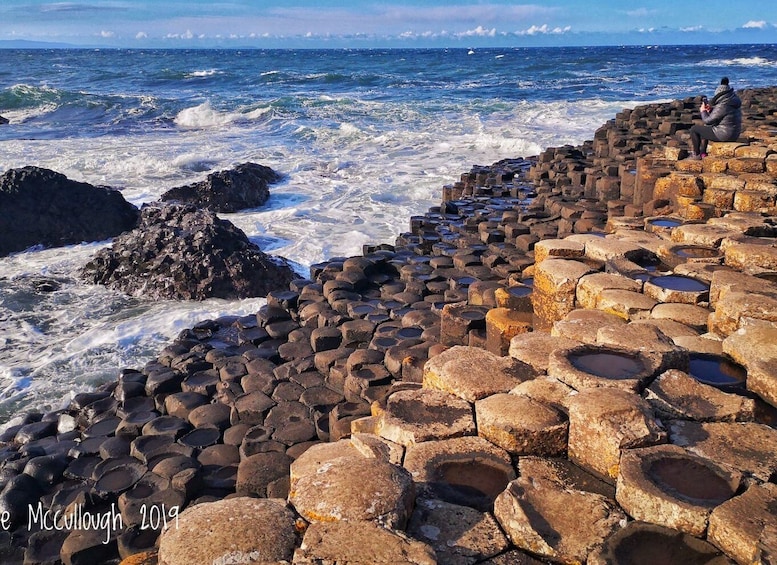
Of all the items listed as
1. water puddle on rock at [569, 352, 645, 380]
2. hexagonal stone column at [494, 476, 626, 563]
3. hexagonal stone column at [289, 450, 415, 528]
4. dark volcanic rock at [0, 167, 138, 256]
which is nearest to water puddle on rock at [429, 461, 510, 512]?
hexagonal stone column at [494, 476, 626, 563]

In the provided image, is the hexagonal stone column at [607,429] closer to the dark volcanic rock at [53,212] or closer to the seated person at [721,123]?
the seated person at [721,123]

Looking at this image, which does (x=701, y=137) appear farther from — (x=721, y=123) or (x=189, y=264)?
(x=189, y=264)

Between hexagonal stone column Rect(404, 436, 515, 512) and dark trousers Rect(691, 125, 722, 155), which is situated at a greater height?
dark trousers Rect(691, 125, 722, 155)

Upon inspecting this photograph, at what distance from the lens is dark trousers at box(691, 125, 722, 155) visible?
9.04 metres

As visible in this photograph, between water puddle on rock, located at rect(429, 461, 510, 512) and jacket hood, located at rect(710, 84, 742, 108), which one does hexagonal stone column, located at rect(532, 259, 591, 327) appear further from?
jacket hood, located at rect(710, 84, 742, 108)

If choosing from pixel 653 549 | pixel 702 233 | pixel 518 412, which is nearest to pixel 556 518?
pixel 653 549

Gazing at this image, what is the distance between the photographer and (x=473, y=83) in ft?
131

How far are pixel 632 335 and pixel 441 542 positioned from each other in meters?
1.68

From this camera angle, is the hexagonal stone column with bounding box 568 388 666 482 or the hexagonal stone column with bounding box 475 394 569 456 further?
the hexagonal stone column with bounding box 475 394 569 456

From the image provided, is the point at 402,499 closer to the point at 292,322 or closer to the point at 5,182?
the point at 292,322

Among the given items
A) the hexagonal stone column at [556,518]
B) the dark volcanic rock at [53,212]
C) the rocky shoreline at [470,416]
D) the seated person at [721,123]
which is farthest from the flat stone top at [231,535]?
the dark volcanic rock at [53,212]

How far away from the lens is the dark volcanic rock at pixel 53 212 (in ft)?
35.0

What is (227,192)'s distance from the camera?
1262 centimetres

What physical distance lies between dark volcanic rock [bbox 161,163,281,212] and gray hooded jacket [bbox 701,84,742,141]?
26.4 feet
